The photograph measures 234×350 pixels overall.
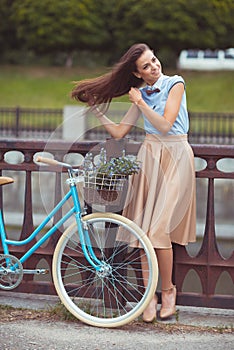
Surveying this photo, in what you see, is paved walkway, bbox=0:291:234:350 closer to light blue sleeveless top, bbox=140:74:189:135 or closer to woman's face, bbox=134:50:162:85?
light blue sleeveless top, bbox=140:74:189:135

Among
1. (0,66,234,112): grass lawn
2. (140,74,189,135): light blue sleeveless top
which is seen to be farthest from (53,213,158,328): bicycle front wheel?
(0,66,234,112): grass lawn

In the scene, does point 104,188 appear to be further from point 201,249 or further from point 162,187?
point 201,249

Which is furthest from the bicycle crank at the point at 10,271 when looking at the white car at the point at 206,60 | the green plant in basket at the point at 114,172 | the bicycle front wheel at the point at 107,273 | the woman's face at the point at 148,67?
the white car at the point at 206,60

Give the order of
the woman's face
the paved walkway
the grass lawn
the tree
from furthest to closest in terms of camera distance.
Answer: the grass lawn, the tree, the woman's face, the paved walkway

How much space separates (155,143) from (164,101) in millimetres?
248

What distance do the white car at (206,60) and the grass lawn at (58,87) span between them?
733 millimetres

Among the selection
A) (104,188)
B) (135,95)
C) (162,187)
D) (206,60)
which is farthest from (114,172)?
(206,60)

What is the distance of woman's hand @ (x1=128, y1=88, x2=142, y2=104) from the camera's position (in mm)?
4637

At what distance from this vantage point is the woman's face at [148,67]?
463 centimetres

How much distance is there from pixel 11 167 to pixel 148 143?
3.23 ft

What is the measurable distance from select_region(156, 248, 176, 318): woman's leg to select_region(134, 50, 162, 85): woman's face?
991 millimetres

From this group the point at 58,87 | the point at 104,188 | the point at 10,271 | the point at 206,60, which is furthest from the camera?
the point at 58,87

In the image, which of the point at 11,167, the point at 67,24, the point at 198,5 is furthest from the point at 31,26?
the point at 11,167

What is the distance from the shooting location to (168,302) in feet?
16.3
